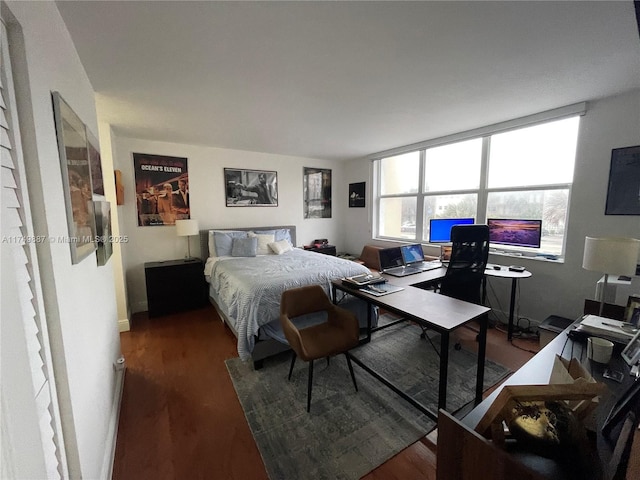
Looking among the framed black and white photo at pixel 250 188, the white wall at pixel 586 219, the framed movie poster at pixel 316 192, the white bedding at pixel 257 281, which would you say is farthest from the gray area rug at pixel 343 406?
the framed movie poster at pixel 316 192

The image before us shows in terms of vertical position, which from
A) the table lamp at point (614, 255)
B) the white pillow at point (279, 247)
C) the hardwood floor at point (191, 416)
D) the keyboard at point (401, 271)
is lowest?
the hardwood floor at point (191, 416)

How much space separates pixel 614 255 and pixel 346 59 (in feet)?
7.58

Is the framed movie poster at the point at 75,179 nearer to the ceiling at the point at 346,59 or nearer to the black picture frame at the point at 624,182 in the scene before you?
the ceiling at the point at 346,59

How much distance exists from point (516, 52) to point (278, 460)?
2976mm

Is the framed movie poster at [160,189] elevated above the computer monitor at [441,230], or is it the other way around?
the framed movie poster at [160,189]

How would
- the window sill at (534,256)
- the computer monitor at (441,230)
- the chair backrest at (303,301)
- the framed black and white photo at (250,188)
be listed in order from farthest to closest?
the framed black and white photo at (250,188)
the computer monitor at (441,230)
the window sill at (534,256)
the chair backrest at (303,301)

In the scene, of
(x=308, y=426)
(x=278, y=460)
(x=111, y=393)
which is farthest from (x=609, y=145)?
(x=111, y=393)

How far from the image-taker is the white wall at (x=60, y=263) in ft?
2.78

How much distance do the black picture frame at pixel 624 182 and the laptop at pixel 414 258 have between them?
1647 mm

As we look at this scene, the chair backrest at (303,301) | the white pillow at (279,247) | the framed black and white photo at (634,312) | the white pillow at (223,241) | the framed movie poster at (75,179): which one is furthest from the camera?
the white pillow at (279,247)

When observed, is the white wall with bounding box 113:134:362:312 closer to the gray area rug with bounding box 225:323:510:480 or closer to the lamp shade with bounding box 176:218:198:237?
the lamp shade with bounding box 176:218:198:237

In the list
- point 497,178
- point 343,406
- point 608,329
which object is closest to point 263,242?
point 343,406

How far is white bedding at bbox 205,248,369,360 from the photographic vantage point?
2.29 metres

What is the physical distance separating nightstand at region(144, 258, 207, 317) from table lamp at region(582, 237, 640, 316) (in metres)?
4.14
